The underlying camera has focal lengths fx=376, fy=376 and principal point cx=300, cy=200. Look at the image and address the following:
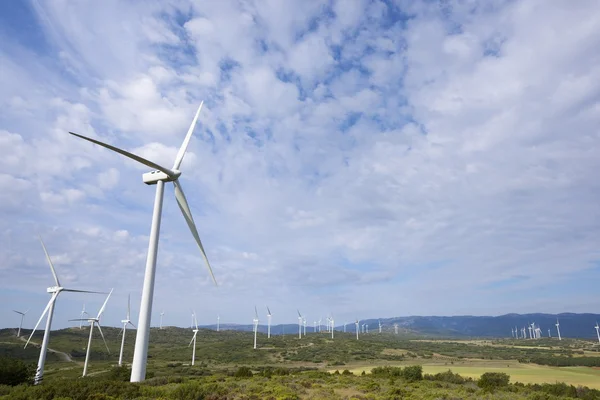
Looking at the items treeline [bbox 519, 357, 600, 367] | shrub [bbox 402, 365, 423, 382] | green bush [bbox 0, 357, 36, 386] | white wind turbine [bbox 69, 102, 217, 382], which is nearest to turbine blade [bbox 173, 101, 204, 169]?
white wind turbine [bbox 69, 102, 217, 382]

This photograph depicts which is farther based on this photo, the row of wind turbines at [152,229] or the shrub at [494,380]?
the shrub at [494,380]

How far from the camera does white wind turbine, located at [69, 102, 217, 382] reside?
75.9 feet

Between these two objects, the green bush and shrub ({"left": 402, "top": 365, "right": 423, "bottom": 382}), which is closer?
the green bush

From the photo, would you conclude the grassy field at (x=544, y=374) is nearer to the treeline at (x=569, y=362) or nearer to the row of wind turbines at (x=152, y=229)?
the treeline at (x=569, y=362)

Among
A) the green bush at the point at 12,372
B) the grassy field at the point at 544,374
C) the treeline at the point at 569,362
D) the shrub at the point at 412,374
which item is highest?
the green bush at the point at 12,372

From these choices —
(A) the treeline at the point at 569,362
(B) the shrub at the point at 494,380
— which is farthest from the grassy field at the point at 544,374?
(A) the treeline at the point at 569,362

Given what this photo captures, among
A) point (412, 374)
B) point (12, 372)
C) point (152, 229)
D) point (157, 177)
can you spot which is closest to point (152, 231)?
point (152, 229)

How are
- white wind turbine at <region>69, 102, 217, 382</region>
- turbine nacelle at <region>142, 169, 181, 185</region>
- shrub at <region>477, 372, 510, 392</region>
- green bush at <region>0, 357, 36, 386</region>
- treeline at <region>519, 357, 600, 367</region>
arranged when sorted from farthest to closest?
treeline at <region>519, 357, 600, 367</region>, shrub at <region>477, 372, 510, 392</region>, turbine nacelle at <region>142, 169, 181, 185</region>, green bush at <region>0, 357, 36, 386</region>, white wind turbine at <region>69, 102, 217, 382</region>

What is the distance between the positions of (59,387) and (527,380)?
46951 mm

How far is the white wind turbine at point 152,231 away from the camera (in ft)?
75.9

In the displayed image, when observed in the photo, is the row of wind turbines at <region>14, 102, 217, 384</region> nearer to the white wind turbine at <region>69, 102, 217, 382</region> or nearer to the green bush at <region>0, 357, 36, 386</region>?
the white wind turbine at <region>69, 102, 217, 382</region>

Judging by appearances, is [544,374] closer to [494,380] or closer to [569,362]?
[494,380]

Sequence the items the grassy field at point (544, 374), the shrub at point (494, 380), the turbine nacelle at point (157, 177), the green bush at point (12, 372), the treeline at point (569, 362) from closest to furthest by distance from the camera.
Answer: the green bush at point (12, 372), the turbine nacelle at point (157, 177), the shrub at point (494, 380), the grassy field at point (544, 374), the treeline at point (569, 362)

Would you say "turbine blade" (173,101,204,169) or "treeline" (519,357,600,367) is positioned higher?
"turbine blade" (173,101,204,169)
